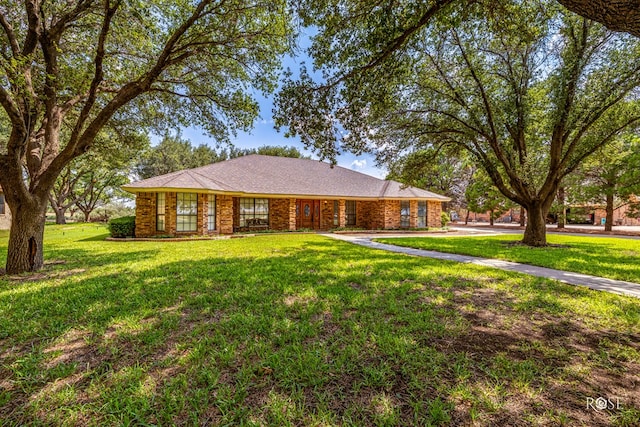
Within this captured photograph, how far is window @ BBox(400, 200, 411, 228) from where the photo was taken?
755 inches

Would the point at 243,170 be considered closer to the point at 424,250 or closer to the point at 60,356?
the point at 424,250

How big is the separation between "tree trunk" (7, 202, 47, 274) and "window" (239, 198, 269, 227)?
401 inches

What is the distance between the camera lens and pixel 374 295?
177 inches

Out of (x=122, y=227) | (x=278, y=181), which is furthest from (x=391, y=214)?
(x=122, y=227)

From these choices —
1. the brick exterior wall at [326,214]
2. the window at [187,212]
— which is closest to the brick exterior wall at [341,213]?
the brick exterior wall at [326,214]

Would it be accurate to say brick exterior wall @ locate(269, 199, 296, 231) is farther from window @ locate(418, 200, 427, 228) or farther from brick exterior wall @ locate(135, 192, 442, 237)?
window @ locate(418, 200, 427, 228)

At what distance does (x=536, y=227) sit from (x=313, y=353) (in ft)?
40.9

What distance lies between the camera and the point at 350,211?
1930 centimetres

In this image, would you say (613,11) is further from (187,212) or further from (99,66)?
(187,212)

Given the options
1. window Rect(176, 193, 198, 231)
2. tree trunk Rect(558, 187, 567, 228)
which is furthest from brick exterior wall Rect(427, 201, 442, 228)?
window Rect(176, 193, 198, 231)

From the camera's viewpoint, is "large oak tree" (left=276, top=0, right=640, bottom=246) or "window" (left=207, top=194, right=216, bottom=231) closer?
"large oak tree" (left=276, top=0, right=640, bottom=246)

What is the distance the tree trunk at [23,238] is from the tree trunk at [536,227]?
52.6 ft

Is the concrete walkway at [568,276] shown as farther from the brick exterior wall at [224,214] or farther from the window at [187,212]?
the window at [187,212]

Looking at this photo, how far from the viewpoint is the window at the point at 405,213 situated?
19.2 metres
